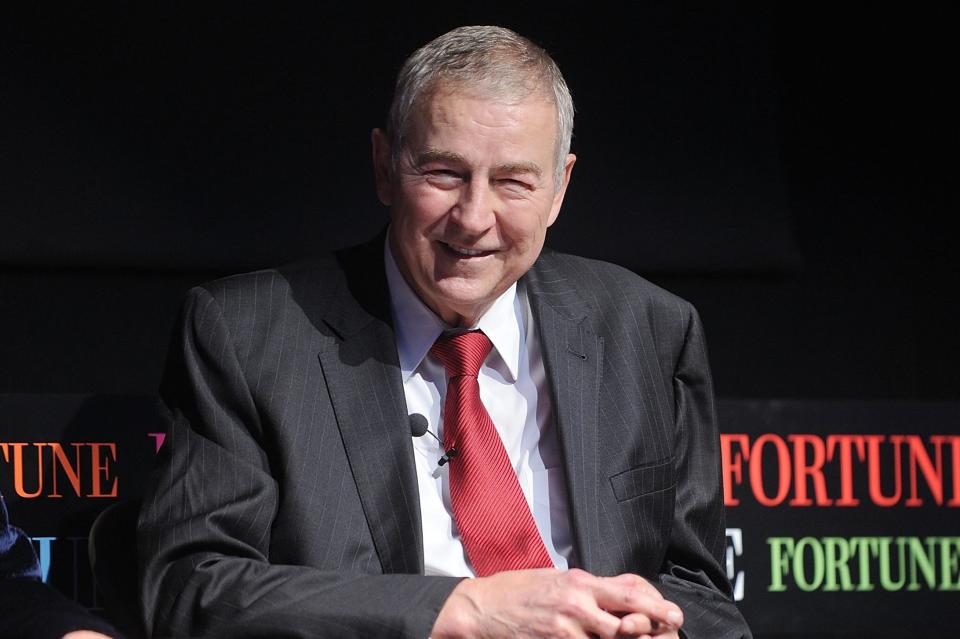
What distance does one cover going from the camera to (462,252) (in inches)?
77.6

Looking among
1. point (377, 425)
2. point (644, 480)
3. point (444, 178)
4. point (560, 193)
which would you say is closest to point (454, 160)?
point (444, 178)

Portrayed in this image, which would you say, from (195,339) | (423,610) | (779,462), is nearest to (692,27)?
(779,462)

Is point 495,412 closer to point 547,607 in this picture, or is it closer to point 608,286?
point 608,286

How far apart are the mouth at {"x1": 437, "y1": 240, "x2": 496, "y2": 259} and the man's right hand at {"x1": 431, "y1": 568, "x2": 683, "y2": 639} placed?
49cm

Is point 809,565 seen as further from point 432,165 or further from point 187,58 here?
point 187,58

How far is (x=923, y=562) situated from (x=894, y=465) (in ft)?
0.69

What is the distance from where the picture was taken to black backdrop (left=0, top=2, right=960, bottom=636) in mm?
2730

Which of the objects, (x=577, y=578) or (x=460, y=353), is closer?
(x=577, y=578)

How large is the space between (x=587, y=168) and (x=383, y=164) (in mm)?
983

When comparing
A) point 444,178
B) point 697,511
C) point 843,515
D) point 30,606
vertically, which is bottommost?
point 843,515

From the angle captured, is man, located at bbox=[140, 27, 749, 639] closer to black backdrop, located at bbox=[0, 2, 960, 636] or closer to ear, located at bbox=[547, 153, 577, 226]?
ear, located at bbox=[547, 153, 577, 226]

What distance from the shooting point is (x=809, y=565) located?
9.04 feet

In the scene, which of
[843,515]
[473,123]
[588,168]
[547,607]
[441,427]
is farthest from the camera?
[588,168]

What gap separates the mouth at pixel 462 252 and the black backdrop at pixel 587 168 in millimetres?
898
